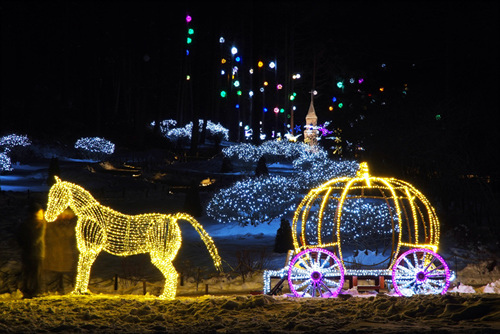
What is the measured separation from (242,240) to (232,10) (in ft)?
104

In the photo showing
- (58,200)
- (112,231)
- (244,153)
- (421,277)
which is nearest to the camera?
(421,277)

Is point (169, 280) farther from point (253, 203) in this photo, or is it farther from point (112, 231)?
point (253, 203)

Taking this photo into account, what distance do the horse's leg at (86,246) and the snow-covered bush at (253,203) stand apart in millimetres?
7421

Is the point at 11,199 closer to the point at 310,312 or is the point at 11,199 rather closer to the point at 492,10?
the point at 310,312

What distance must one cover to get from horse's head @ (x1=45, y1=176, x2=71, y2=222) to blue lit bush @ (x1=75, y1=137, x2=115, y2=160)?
2672cm

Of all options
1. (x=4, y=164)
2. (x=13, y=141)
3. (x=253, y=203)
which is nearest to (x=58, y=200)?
(x=253, y=203)

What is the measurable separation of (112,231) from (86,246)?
57 cm

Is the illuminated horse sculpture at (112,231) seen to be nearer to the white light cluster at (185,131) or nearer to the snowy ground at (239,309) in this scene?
the snowy ground at (239,309)

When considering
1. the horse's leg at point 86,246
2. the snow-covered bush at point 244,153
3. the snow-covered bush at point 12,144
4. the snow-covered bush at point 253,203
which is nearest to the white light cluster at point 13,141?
the snow-covered bush at point 12,144

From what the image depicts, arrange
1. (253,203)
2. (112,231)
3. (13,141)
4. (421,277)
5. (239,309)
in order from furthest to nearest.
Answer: (13,141) → (253,203) → (112,231) → (421,277) → (239,309)

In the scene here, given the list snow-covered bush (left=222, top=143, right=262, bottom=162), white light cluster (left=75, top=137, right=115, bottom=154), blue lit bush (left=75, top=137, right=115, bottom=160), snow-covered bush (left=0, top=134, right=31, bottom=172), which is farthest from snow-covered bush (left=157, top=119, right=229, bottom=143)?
snow-covered bush (left=0, top=134, right=31, bottom=172)

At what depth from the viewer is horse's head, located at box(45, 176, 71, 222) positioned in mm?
10125

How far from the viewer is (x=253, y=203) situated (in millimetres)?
18047

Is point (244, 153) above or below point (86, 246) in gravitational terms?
above
